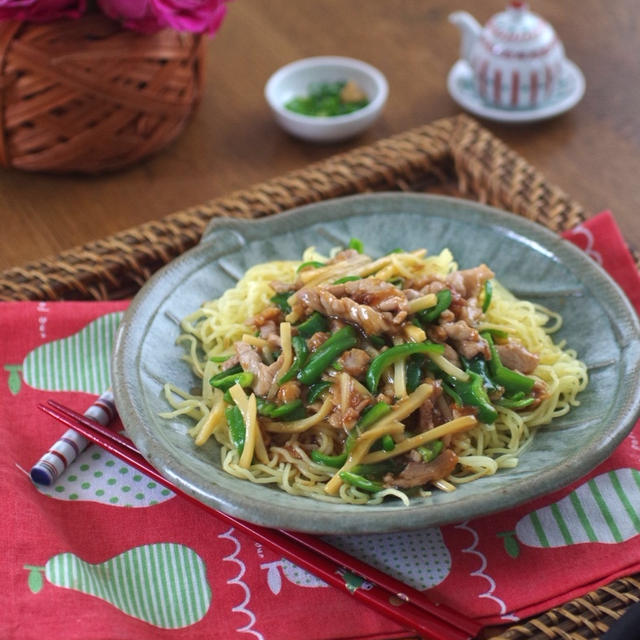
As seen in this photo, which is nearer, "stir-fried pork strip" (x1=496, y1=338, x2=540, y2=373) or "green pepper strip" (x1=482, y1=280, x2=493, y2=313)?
"stir-fried pork strip" (x1=496, y1=338, x2=540, y2=373)

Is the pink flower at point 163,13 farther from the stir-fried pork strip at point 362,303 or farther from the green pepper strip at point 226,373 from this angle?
the green pepper strip at point 226,373

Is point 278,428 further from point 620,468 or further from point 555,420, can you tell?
point 620,468

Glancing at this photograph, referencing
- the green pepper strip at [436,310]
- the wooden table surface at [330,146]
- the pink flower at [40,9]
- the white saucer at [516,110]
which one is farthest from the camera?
the white saucer at [516,110]

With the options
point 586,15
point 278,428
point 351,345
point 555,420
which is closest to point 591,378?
point 555,420

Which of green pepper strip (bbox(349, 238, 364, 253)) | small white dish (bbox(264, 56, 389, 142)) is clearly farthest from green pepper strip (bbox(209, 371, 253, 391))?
small white dish (bbox(264, 56, 389, 142))

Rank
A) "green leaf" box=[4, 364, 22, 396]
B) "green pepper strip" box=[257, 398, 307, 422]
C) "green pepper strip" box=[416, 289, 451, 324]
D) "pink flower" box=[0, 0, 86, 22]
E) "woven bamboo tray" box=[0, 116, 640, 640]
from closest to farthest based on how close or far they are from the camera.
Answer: "green pepper strip" box=[257, 398, 307, 422], "green pepper strip" box=[416, 289, 451, 324], "green leaf" box=[4, 364, 22, 396], "woven bamboo tray" box=[0, 116, 640, 640], "pink flower" box=[0, 0, 86, 22]

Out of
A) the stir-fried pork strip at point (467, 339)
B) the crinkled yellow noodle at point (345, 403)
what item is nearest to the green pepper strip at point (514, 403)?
the crinkled yellow noodle at point (345, 403)

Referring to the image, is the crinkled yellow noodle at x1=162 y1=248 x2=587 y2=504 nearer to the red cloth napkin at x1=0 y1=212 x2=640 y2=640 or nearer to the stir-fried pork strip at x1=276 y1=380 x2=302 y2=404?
the stir-fried pork strip at x1=276 y1=380 x2=302 y2=404
